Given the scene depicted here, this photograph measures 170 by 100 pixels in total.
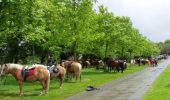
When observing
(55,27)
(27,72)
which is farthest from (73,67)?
(27,72)

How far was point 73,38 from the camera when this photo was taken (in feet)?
122

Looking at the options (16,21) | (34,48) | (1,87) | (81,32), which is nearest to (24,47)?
(34,48)

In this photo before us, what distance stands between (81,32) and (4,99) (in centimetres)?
1838

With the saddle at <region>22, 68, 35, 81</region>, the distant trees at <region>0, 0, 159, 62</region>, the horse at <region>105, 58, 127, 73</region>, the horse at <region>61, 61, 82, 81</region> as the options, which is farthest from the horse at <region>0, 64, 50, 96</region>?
the horse at <region>105, 58, 127, 73</region>

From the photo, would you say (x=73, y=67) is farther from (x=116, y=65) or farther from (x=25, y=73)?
(x=116, y=65)

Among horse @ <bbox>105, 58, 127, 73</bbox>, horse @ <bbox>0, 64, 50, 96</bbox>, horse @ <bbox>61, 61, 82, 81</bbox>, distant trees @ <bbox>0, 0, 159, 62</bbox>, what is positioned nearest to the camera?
horse @ <bbox>0, 64, 50, 96</bbox>

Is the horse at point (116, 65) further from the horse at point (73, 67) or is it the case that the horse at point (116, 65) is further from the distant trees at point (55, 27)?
the horse at point (73, 67)

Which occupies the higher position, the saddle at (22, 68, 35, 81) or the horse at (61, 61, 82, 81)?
the horse at (61, 61, 82, 81)

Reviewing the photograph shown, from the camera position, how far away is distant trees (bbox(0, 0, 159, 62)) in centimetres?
2350

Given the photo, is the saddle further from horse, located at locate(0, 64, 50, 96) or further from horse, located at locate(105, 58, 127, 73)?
horse, located at locate(105, 58, 127, 73)

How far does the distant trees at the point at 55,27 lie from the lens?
925 inches

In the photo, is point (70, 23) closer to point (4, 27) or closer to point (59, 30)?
point (59, 30)

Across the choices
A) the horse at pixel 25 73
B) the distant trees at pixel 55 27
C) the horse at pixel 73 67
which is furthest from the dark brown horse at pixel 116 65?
the horse at pixel 25 73

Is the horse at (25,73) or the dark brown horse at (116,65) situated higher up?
the dark brown horse at (116,65)
